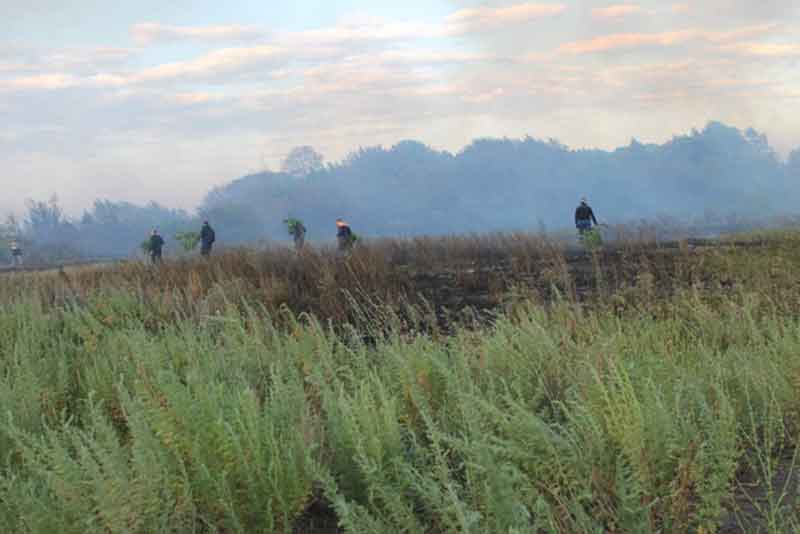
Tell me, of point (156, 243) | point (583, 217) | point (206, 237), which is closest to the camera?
point (583, 217)

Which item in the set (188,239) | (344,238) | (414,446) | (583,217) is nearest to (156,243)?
(188,239)

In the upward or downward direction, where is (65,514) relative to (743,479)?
upward

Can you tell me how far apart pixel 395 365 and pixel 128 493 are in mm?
2231

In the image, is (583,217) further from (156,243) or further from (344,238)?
(156,243)

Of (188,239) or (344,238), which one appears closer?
(344,238)

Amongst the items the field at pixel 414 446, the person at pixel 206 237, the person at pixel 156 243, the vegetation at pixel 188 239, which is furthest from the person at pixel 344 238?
the field at pixel 414 446

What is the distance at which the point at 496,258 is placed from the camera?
18484 mm

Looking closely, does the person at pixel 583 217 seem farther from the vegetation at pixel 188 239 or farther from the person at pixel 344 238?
the vegetation at pixel 188 239

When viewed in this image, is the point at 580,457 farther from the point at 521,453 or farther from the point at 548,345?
the point at 548,345

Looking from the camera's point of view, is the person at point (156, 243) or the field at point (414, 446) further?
the person at point (156, 243)

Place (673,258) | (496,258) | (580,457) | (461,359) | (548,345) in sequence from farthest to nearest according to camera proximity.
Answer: (496,258) → (673,258) → (548,345) → (461,359) → (580,457)

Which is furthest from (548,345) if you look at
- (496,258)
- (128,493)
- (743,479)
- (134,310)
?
(496,258)

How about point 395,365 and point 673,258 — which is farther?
point 673,258

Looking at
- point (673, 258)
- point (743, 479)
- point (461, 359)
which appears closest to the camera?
point (743, 479)
